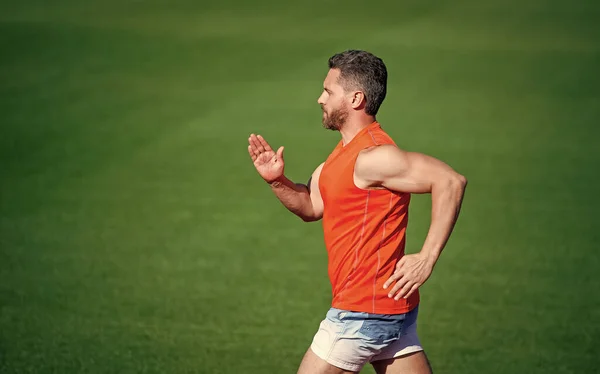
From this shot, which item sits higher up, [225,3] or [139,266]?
[225,3]

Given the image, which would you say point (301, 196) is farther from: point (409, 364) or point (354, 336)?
point (409, 364)

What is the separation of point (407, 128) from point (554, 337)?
20.1 feet

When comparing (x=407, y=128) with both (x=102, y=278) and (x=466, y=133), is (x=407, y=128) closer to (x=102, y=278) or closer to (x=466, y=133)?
(x=466, y=133)

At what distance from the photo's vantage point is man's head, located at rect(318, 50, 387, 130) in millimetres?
5695

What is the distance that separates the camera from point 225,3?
62.6 ft

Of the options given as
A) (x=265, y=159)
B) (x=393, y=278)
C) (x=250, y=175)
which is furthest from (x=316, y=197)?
(x=250, y=175)

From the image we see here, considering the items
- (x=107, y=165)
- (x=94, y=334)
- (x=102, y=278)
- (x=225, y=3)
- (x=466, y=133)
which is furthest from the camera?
(x=225, y=3)

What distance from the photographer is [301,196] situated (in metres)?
6.21

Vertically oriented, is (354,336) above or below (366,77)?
below

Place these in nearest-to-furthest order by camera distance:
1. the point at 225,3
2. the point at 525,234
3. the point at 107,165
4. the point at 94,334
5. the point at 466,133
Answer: the point at 94,334, the point at 525,234, the point at 107,165, the point at 466,133, the point at 225,3

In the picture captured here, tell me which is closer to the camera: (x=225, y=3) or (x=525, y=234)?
(x=525, y=234)

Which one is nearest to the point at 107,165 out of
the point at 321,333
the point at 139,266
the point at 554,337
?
the point at 139,266

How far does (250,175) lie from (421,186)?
7.30m

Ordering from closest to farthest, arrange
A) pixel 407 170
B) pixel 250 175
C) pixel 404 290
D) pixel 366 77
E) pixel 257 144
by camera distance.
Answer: pixel 407 170
pixel 404 290
pixel 366 77
pixel 257 144
pixel 250 175
